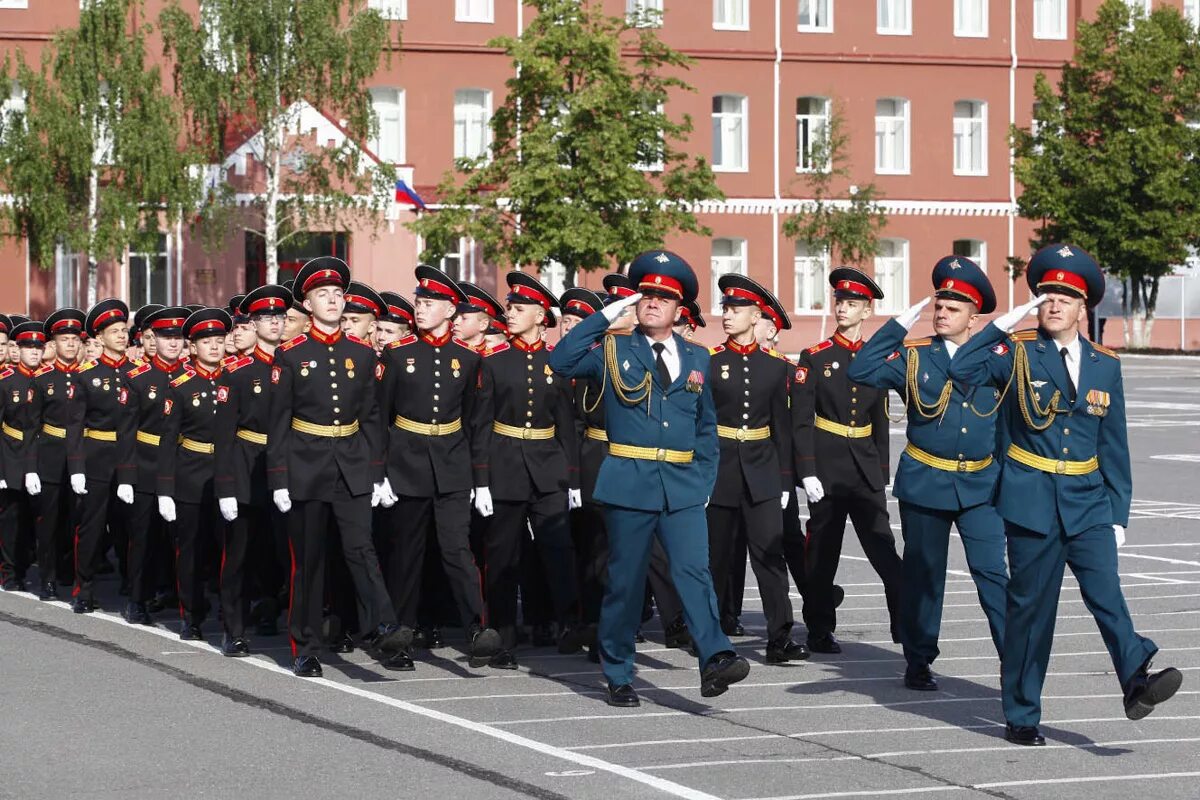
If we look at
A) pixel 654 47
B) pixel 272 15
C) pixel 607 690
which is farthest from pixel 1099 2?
pixel 607 690

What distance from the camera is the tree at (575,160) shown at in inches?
1674

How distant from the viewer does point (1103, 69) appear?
55844mm

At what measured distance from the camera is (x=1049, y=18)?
193 feet

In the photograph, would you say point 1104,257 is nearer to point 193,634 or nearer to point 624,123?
point 624,123

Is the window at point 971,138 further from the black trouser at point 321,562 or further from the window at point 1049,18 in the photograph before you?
the black trouser at point 321,562

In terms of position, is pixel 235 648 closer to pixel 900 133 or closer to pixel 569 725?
pixel 569 725

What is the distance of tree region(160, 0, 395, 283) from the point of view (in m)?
45.6

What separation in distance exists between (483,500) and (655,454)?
1.80 meters

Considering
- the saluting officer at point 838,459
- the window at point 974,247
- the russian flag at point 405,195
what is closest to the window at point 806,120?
the window at point 974,247

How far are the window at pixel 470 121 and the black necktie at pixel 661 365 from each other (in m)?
43.7

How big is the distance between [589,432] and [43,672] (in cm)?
→ 334

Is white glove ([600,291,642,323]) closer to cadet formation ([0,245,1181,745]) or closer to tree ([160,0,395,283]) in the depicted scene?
cadet formation ([0,245,1181,745])

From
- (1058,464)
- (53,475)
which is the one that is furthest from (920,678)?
(53,475)

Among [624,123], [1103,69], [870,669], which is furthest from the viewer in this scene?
[1103,69]
